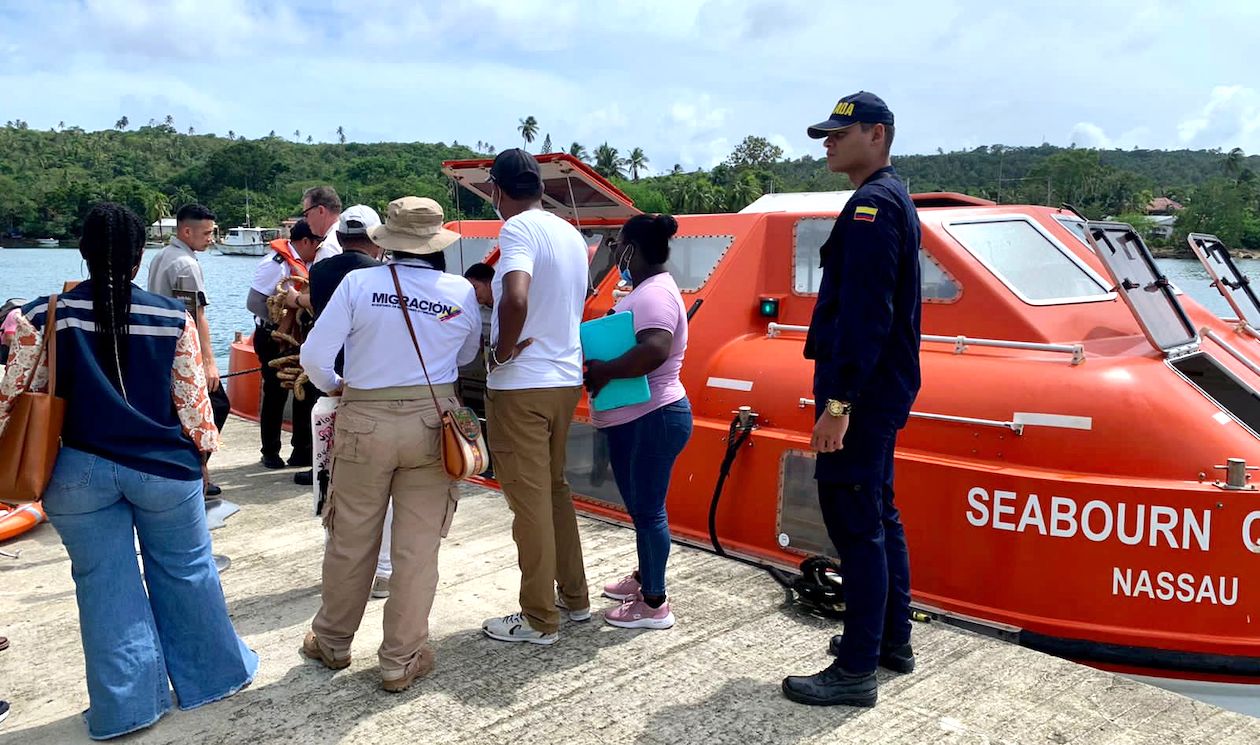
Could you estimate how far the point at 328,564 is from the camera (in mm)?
3303

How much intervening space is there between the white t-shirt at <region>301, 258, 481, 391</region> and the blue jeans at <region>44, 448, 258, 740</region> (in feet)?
1.95

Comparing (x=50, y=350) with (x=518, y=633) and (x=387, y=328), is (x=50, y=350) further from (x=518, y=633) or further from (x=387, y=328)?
(x=518, y=633)

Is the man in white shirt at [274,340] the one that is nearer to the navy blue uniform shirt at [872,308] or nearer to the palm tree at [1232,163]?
the navy blue uniform shirt at [872,308]

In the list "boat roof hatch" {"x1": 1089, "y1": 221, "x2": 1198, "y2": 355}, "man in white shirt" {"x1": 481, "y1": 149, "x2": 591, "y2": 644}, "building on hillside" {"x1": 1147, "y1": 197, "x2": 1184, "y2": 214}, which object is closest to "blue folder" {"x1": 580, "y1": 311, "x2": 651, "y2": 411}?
"man in white shirt" {"x1": 481, "y1": 149, "x2": 591, "y2": 644}

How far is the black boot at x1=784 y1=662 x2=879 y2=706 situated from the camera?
3.18m

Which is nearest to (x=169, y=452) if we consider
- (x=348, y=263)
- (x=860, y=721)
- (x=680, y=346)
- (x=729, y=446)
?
(x=348, y=263)

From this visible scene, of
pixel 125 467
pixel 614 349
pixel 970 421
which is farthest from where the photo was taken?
pixel 970 421

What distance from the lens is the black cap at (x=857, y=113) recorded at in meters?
3.04

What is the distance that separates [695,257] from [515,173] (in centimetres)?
208

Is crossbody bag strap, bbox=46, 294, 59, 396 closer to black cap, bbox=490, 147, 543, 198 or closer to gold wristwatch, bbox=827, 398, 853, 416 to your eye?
black cap, bbox=490, 147, 543, 198

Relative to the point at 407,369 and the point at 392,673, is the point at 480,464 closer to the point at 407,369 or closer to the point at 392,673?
the point at 407,369

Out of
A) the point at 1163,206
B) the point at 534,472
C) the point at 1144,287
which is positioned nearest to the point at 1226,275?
the point at 1144,287

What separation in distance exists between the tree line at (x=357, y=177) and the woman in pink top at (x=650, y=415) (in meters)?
50.9

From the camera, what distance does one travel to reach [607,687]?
3.34 m
